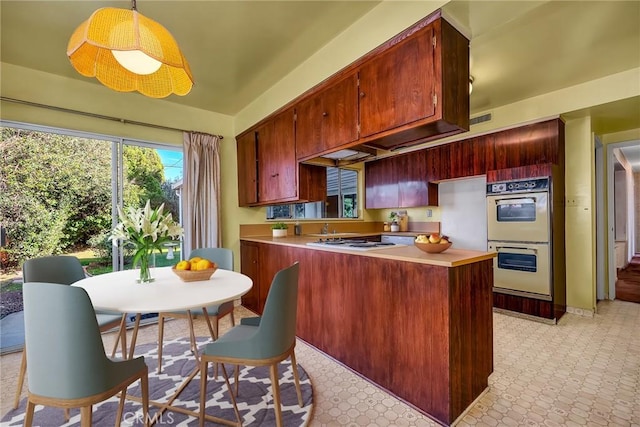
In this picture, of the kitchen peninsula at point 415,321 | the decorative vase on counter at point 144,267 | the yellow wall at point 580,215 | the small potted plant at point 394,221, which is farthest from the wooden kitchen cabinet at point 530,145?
the decorative vase on counter at point 144,267

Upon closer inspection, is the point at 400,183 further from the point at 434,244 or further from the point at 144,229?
the point at 144,229

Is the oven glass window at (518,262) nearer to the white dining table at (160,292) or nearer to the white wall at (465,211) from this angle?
the white wall at (465,211)

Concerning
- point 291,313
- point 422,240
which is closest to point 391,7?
point 422,240

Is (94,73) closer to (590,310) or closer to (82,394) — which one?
(82,394)

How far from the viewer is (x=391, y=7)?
1909 mm

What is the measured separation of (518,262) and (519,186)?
88 cm

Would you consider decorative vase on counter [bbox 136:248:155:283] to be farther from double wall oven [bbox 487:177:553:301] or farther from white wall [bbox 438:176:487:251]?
white wall [bbox 438:176:487:251]

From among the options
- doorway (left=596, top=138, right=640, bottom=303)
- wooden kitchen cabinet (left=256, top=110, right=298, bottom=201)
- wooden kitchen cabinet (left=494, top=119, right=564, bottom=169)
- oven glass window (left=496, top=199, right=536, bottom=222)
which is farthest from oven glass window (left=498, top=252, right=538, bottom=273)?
wooden kitchen cabinet (left=256, top=110, right=298, bottom=201)

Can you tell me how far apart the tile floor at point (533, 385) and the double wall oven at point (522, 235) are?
0.53 meters

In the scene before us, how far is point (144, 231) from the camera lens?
5.98 ft

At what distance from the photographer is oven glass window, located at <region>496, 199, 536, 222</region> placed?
321 cm

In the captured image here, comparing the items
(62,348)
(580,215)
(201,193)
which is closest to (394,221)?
(580,215)

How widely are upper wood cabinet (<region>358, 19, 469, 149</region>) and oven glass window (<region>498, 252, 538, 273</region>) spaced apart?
2148mm

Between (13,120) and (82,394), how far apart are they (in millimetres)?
2911
